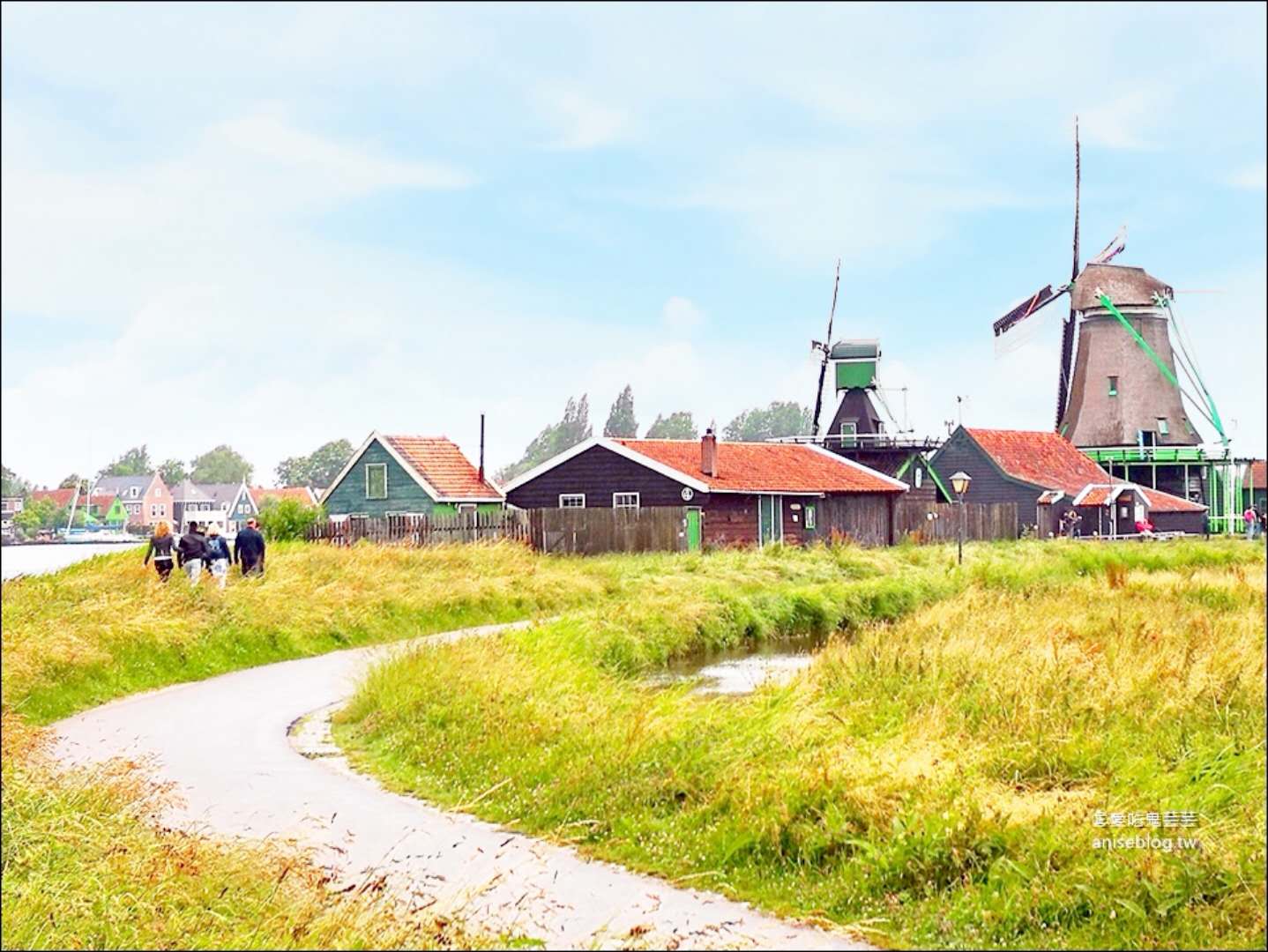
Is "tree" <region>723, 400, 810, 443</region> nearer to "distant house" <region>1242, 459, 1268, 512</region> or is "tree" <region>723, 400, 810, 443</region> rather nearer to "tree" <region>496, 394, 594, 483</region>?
"tree" <region>496, 394, 594, 483</region>

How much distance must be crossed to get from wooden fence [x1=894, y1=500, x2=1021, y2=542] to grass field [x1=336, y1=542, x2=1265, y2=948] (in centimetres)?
2544

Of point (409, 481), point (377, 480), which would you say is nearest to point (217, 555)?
point (409, 481)

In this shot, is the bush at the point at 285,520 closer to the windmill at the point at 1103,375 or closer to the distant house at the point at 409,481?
the distant house at the point at 409,481

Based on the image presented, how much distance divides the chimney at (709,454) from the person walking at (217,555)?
16.7 metres

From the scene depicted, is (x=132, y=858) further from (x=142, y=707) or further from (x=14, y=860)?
(x=142, y=707)

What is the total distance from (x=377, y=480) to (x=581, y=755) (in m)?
31.6

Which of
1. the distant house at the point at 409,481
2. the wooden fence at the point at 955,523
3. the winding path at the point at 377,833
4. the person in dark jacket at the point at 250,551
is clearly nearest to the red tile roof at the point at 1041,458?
the wooden fence at the point at 955,523

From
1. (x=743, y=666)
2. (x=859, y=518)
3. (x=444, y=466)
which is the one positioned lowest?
(x=743, y=666)

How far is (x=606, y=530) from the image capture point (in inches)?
1266

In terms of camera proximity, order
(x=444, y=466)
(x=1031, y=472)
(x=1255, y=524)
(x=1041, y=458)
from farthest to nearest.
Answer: (x=1041, y=458)
(x=1031, y=472)
(x=444, y=466)
(x=1255, y=524)

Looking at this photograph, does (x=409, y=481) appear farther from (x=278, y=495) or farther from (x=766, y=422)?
(x=766, y=422)

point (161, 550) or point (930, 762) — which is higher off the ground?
point (161, 550)

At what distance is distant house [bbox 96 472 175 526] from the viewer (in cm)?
1561

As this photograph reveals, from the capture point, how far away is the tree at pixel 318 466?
4434 cm
